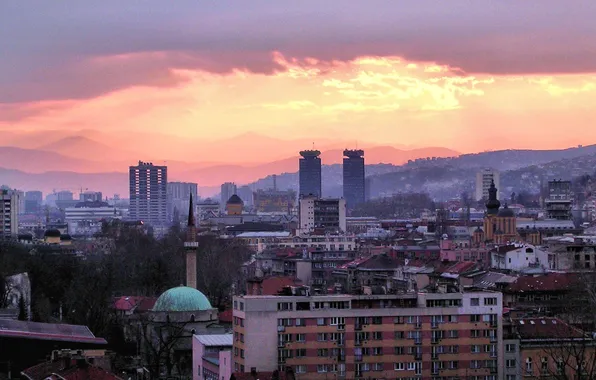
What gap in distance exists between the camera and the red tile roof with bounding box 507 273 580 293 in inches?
2516

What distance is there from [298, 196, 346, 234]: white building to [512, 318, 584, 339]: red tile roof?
110 metres

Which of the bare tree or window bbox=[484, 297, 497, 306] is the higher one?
window bbox=[484, 297, 497, 306]

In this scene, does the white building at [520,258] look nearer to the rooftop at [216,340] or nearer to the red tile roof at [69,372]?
the rooftop at [216,340]

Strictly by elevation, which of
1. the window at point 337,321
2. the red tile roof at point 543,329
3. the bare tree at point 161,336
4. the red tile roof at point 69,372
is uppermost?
the window at point 337,321

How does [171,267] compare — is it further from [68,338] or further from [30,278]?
[68,338]

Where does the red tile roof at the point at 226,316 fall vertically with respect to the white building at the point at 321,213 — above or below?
below

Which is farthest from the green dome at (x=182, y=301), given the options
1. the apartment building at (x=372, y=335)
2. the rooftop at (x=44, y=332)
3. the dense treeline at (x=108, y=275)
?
the apartment building at (x=372, y=335)

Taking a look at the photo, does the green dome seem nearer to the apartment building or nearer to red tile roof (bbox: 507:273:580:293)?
red tile roof (bbox: 507:273:580:293)

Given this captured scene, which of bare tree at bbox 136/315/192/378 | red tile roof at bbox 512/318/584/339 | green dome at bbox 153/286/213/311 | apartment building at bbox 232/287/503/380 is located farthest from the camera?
green dome at bbox 153/286/213/311

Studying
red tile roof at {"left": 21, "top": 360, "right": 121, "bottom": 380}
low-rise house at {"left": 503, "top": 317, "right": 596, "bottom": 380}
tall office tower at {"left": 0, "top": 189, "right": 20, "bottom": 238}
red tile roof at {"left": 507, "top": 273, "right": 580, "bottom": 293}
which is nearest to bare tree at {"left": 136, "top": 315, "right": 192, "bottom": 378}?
red tile roof at {"left": 21, "top": 360, "right": 121, "bottom": 380}

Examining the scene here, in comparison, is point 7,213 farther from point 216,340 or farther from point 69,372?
point 69,372

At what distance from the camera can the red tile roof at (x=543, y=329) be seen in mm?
45844

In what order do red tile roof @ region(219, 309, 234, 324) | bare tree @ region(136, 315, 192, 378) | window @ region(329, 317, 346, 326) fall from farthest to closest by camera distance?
red tile roof @ region(219, 309, 234, 324)
bare tree @ region(136, 315, 192, 378)
window @ region(329, 317, 346, 326)

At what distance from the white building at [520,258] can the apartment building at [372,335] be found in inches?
1452
